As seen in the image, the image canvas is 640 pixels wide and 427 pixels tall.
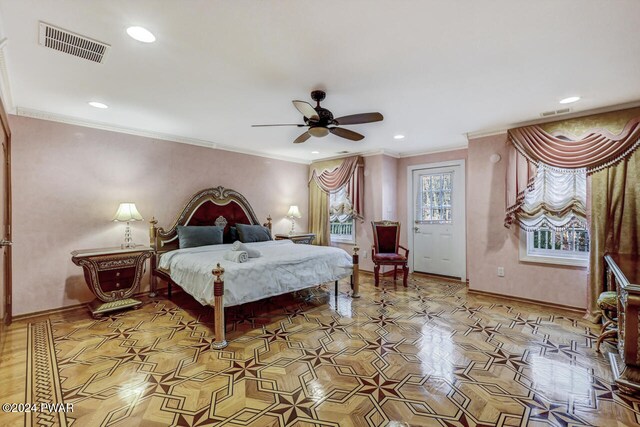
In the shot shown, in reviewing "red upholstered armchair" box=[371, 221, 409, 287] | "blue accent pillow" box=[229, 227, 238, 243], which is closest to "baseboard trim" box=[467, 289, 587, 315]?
"red upholstered armchair" box=[371, 221, 409, 287]

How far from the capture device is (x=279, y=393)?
1975 mm

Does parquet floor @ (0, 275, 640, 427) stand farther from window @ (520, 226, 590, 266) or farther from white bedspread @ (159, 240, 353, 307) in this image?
window @ (520, 226, 590, 266)

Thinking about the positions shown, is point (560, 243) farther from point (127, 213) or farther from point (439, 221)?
point (127, 213)

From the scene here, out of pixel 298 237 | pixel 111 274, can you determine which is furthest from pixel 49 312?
pixel 298 237

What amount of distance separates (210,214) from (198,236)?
0.58 m

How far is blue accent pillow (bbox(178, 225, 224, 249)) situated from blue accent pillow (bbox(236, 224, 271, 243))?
14.3 inches

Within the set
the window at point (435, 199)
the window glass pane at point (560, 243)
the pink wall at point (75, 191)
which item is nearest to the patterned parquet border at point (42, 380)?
the pink wall at point (75, 191)

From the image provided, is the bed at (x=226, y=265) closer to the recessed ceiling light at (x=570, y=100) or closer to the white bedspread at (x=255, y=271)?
the white bedspread at (x=255, y=271)

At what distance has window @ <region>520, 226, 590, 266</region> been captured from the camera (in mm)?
3590

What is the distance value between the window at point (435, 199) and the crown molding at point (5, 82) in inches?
220

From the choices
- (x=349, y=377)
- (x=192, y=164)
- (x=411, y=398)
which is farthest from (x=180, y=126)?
(x=411, y=398)

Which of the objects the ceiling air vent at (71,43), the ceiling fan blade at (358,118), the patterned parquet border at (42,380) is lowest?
the patterned parquet border at (42,380)

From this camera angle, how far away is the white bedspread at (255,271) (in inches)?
112

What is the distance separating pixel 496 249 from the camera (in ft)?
13.5
